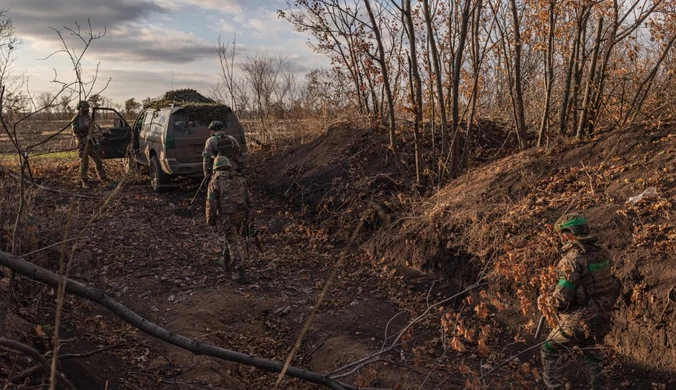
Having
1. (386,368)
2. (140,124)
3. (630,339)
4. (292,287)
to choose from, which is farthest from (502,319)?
(140,124)

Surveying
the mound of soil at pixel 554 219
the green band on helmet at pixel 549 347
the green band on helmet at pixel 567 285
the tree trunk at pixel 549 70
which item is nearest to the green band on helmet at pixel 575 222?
the green band on helmet at pixel 567 285

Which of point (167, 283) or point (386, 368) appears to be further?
point (167, 283)

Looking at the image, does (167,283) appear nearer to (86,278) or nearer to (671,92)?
(86,278)

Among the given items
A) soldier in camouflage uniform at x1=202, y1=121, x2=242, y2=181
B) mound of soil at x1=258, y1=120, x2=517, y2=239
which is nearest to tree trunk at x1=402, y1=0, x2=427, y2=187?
mound of soil at x1=258, y1=120, x2=517, y2=239

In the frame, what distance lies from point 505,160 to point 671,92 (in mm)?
3491

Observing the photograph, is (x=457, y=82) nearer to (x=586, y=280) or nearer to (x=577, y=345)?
(x=586, y=280)

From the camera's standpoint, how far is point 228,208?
26.1 feet

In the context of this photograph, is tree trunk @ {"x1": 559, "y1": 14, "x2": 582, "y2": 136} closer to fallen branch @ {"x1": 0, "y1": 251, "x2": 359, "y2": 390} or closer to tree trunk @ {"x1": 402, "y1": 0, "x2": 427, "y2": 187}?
tree trunk @ {"x1": 402, "y1": 0, "x2": 427, "y2": 187}

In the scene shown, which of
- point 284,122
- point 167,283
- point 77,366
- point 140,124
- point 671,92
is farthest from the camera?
point 284,122

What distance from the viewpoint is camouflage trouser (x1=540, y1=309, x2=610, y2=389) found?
185 inches

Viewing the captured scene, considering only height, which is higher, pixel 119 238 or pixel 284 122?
pixel 284 122

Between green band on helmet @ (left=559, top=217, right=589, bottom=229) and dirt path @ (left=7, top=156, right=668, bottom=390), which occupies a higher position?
green band on helmet @ (left=559, top=217, right=589, bottom=229)

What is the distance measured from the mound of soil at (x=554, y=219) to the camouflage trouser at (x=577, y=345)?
1.65ft

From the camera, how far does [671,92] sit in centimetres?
995
